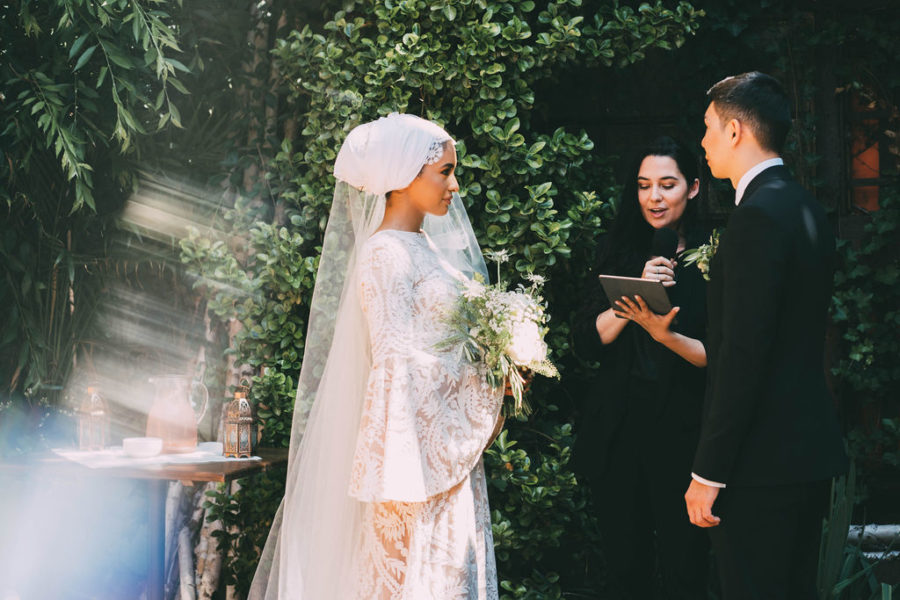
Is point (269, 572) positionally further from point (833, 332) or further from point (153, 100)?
point (833, 332)

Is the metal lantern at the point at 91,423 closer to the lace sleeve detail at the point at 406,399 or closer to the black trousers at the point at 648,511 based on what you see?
the lace sleeve detail at the point at 406,399

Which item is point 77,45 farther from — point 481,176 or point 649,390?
point 649,390

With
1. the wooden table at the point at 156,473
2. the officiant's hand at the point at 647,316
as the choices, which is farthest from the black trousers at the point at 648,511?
the wooden table at the point at 156,473

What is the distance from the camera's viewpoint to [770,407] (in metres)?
1.95

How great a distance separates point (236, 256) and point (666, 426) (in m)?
2.26

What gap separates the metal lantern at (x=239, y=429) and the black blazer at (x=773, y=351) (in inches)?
70.3

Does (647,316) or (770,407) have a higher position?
(647,316)

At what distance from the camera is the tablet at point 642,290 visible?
2469mm

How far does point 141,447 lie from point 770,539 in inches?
86.5

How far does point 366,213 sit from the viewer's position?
107 inches

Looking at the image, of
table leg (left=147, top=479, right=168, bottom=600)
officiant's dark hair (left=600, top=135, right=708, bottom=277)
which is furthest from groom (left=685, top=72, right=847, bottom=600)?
table leg (left=147, top=479, right=168, bottom=600)

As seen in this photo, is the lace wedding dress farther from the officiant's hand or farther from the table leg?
the table leg

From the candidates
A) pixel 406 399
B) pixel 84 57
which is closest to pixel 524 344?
pixel 406 399

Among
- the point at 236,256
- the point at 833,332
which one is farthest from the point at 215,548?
the point at 833,332
